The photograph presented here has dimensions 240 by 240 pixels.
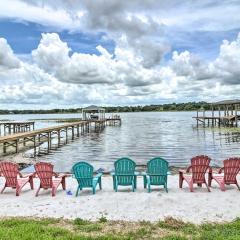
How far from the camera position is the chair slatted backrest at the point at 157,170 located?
11227 mm

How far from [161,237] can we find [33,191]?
6021mm

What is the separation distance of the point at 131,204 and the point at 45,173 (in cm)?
310

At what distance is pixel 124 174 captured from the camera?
11.3m

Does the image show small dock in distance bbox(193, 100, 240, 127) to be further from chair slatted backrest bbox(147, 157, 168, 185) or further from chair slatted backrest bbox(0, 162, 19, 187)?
chair slatted backrest bbox(0, 162, 19, 187)

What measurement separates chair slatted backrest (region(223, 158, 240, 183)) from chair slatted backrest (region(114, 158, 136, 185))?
280 centimetres

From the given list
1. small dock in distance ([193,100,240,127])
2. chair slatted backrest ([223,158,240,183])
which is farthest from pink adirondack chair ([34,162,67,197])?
small dock in distance ([193,100,240,127])

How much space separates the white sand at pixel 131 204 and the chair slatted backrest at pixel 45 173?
0.33 metres

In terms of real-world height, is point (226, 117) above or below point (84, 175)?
above

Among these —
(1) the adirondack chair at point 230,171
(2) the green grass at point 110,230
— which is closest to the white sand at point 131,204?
(1) the adirondack chair at point 230,171

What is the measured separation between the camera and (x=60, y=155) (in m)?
28.7

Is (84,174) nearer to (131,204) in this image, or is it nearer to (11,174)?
(131,204)

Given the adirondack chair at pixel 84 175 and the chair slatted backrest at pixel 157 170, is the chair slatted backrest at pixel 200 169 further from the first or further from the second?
the adirondack chair at pixel 84 175

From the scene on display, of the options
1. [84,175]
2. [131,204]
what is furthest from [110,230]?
[84,175]

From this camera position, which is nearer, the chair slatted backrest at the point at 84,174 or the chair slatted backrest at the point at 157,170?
the chair slatted backrest at the point at 84,174
